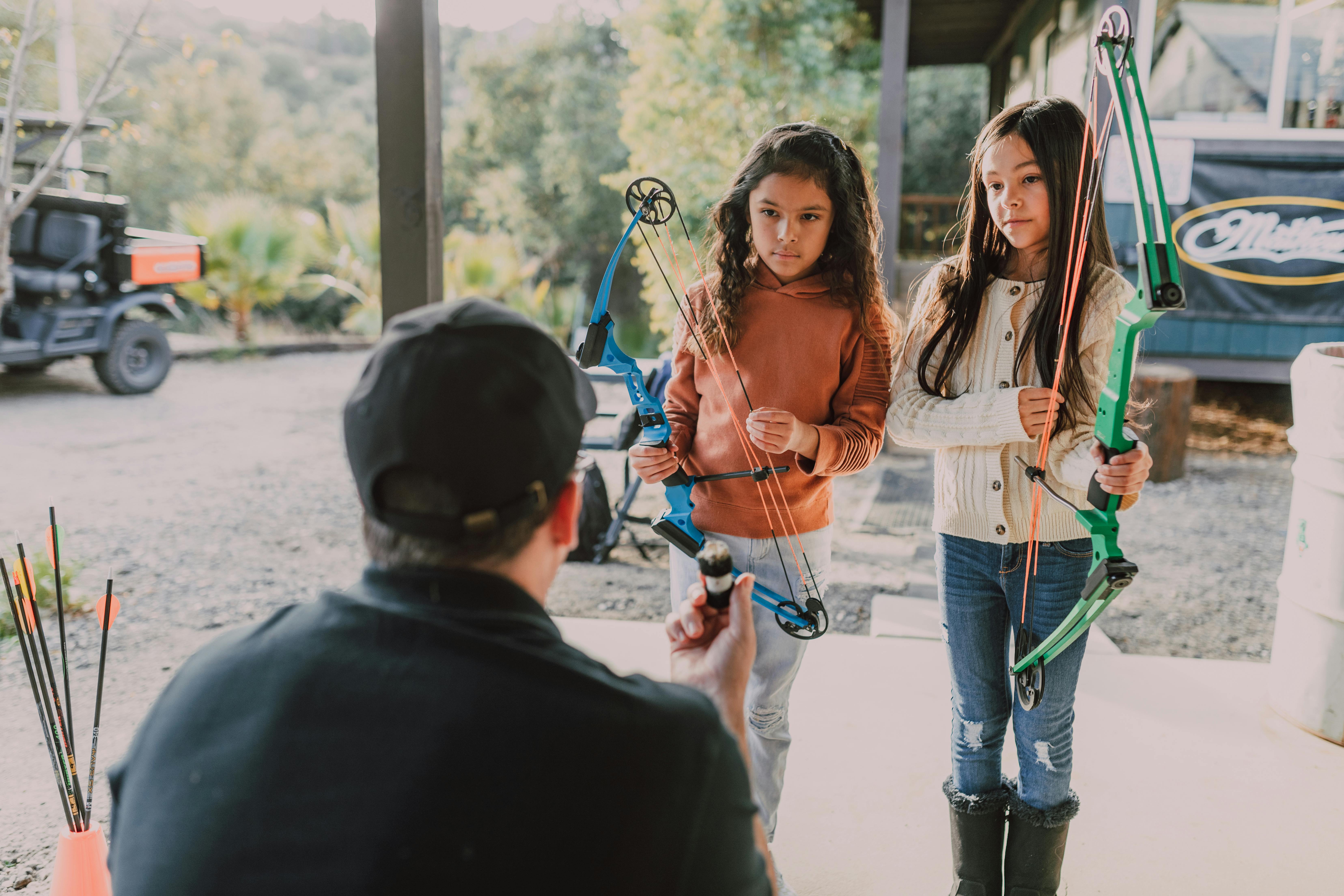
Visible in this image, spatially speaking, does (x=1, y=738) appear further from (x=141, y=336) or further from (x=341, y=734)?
(x=141, y=336)

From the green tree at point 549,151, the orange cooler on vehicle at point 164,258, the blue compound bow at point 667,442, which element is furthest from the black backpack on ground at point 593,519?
the green tree at point 549,151

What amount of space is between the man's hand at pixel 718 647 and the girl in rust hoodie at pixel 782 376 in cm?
62

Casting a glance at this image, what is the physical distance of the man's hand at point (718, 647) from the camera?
3.32 ft

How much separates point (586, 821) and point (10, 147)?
411cm

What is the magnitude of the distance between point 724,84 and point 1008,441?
7644 mm

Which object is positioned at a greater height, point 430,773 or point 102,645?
point 430,773

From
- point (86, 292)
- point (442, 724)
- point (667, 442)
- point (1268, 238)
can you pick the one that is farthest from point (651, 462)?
point (86, 292)

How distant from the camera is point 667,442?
5.68 feet

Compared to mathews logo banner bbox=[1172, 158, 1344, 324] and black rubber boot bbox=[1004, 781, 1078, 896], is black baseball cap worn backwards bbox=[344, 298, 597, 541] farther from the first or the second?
mathews logo banner bbox=[1172, 158, 1344, 324]

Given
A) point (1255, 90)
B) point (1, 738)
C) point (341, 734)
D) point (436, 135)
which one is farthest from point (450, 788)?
point (1255, 90)

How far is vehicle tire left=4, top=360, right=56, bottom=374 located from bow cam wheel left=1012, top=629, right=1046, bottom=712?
368 inches

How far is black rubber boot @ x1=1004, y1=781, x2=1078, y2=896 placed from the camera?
1.63m

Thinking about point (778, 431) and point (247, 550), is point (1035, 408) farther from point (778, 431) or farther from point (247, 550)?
point (247, 550)

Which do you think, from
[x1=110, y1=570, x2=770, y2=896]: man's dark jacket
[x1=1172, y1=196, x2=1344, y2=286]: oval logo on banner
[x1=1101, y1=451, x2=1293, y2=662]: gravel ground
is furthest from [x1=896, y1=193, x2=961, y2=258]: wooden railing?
[x1=110, y1=570, x2=770, y2=896]: man's dark jacket
